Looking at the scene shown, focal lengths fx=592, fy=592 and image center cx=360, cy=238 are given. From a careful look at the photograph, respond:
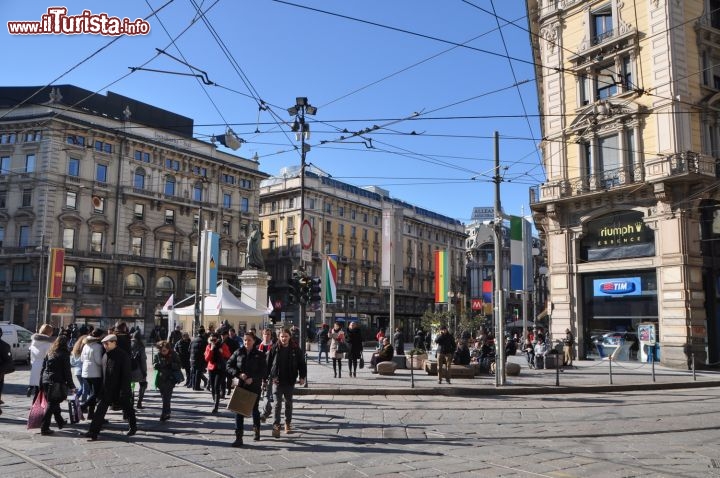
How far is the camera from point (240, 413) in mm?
7891

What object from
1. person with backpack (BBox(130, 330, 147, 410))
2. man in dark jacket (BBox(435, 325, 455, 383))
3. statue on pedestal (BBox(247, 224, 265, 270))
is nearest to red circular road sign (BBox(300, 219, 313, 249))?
man in dark jacket (BBox(435, 325, 455, 383))

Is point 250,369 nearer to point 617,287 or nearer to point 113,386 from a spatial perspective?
point 113,386

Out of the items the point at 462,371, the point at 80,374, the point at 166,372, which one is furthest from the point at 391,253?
the point at 80,374

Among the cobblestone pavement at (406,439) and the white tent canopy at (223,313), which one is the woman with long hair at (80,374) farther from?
the white tent canopy at (223,313)

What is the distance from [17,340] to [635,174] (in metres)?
24.5

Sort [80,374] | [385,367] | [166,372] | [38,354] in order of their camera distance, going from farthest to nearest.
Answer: [385,367]
[166,372]
[80,374]
[38,354]

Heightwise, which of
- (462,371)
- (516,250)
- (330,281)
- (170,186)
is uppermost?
(170,186)

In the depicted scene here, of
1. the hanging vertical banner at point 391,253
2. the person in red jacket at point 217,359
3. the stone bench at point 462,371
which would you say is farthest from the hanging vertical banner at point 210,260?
the person in red jacket at point 217,359

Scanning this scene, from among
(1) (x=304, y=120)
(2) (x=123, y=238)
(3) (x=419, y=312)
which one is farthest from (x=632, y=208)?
(3) (x=419, y=312)

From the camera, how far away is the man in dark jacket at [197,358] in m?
14.1

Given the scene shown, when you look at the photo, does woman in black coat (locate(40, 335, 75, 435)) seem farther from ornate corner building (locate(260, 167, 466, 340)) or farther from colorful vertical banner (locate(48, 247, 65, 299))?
ornate corner building (locate(260, 167, 466, 340))

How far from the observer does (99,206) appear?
50438 millimetres

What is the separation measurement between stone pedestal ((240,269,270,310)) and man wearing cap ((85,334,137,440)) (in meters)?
21.4

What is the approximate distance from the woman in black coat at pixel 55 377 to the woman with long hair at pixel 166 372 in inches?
57.6
